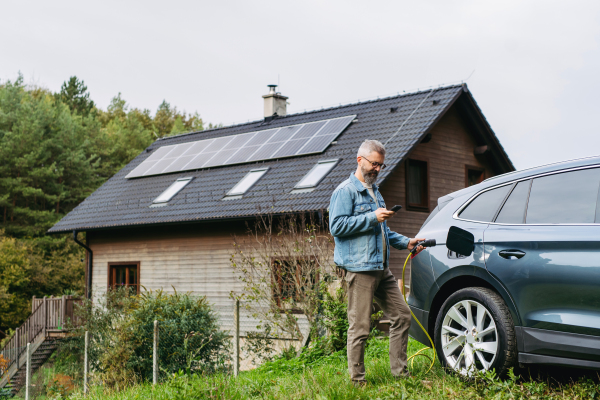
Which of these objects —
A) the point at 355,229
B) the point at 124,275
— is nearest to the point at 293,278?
the point at 355,229

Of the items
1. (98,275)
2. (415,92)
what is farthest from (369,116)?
(98,275)

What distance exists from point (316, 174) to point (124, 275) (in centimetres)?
741

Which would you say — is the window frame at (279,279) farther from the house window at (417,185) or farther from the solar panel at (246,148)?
the house window at (417,185)

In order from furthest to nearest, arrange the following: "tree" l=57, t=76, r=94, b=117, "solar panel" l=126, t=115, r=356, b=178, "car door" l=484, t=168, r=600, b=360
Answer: "tree" l=57, t=76, r=94, b=117 < "solar panel" l=126, t=115, r=356, b=178 < "car door" l=484, t=168, r=600, b=360

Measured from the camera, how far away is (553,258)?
15.2ft

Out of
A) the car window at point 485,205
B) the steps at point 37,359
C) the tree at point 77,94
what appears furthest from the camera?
the tree at point 77,94

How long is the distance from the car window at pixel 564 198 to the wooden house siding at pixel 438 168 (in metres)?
10.6

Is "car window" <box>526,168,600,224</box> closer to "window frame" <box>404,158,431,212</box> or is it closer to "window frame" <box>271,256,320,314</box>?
"window frame" <box>271,256,320,314</box>

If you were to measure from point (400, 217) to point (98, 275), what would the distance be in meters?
9.82

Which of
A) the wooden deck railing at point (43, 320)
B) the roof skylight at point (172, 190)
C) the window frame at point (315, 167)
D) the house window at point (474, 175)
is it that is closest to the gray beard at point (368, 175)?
the window frame at point (315, 167)

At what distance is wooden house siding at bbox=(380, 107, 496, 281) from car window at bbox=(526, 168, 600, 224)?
10.6 m

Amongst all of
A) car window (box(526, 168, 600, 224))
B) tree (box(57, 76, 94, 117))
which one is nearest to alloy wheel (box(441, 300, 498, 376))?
car window (box(526, 168, 600, 224))

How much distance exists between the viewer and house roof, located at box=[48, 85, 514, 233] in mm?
15727

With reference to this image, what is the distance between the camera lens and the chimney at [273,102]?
22.5 metres
